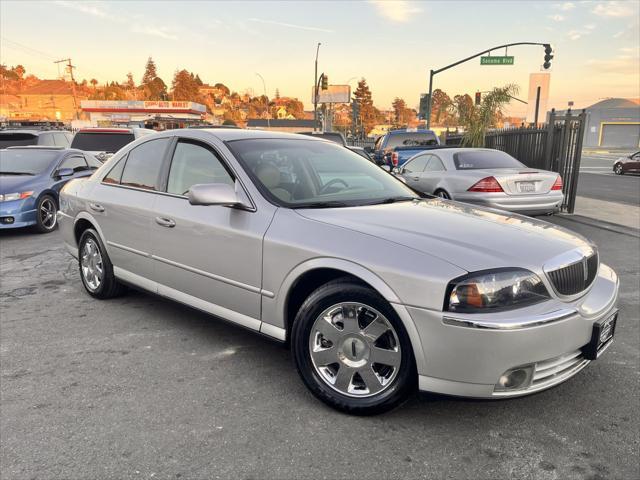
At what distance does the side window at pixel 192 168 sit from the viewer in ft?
11.9

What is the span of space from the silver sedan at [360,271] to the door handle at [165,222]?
1 centimetres

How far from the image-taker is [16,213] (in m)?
8.11

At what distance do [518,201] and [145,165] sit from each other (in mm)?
5634

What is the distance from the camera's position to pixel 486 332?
2.38 metres

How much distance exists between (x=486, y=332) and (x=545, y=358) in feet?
1.25

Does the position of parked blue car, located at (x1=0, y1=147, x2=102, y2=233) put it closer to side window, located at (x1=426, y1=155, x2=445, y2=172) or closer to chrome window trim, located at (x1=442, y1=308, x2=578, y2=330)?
side window, located at (x1=426, y1=155, x2=445, y2=172)

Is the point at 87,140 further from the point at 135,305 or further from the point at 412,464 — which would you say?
the point at 412,464

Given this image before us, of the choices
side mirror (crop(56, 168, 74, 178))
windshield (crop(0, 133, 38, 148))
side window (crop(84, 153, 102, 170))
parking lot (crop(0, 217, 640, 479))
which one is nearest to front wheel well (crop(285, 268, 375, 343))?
parking lot (crop(0, 217, 640, 479))

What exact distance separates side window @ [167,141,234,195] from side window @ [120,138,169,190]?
0.66 ft

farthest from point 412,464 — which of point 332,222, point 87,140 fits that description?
point 87,140

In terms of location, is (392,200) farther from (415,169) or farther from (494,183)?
(415,169)

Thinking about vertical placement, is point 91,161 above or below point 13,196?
above

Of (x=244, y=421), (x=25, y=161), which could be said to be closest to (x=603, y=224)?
(x=244, y=421)

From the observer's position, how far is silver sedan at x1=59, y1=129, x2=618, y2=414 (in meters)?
2.46
